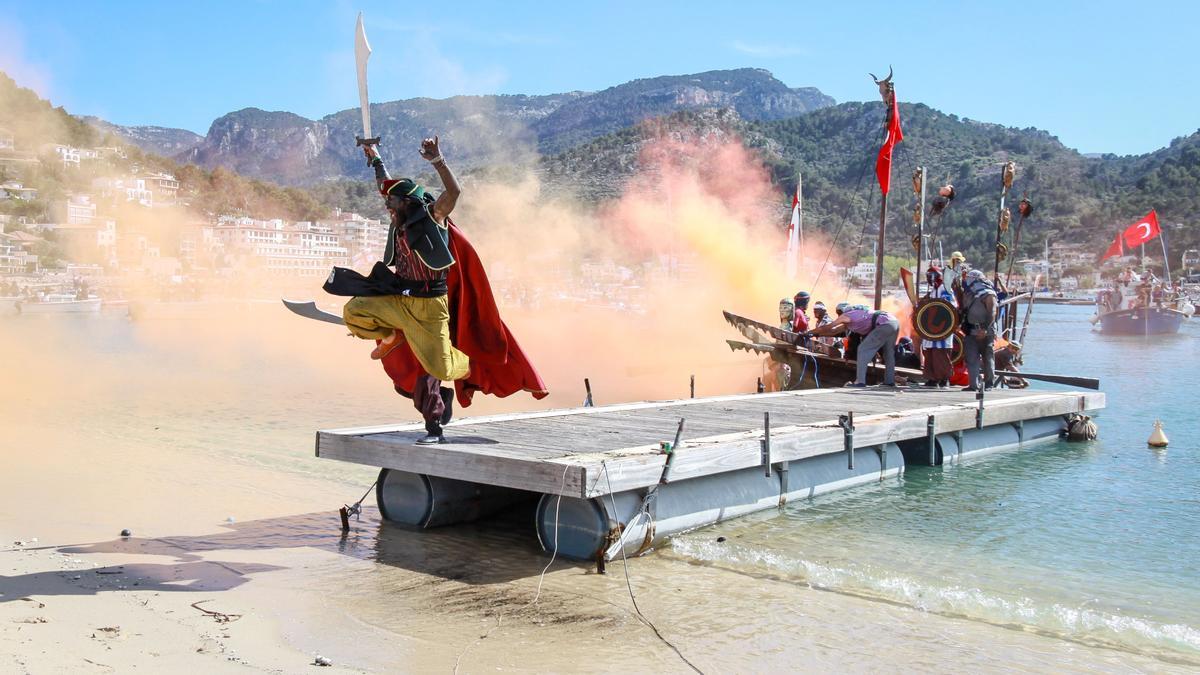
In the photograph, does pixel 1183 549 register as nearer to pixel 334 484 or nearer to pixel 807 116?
pixel 334 484

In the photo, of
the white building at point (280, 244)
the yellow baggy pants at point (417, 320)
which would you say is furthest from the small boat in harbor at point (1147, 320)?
the yellow baggy pants at point (417, 320)

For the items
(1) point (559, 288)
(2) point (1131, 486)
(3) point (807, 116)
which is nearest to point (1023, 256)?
(3) point (807, 116)

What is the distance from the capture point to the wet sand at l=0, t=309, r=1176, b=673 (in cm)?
617

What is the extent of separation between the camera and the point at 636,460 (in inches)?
335

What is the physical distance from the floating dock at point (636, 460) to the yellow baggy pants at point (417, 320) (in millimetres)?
836

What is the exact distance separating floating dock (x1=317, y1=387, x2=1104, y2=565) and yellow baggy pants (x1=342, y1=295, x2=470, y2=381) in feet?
2.74

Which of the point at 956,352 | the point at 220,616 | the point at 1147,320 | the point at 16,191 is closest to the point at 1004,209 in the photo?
the point at 956,352

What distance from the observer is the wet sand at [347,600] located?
20.2 feet

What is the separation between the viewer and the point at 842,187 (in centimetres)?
10512

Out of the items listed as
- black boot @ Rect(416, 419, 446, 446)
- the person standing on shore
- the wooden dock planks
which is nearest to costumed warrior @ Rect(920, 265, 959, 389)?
the person standing on shore

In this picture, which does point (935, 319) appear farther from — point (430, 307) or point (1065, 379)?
point (430, 307)

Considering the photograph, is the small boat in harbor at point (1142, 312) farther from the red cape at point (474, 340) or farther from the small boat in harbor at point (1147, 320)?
the red cape at point (474, 340)

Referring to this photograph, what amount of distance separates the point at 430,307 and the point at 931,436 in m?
8.02

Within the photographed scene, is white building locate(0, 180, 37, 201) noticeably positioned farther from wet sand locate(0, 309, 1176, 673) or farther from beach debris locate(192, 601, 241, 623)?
beach debris locate(192, 601, 241, 623)
